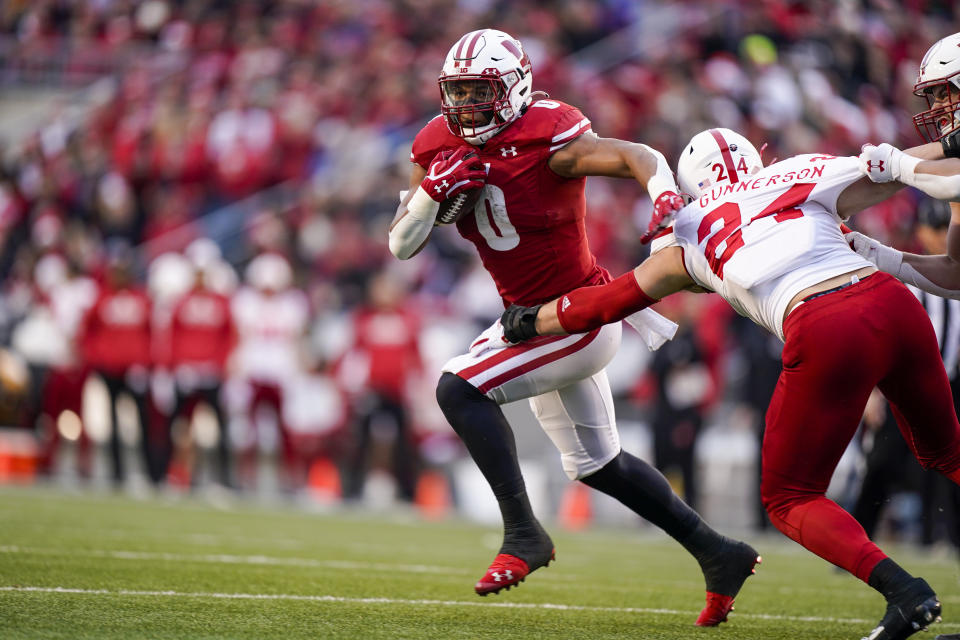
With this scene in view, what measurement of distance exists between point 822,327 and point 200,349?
8.14 metres

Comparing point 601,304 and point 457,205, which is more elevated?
point 457,205

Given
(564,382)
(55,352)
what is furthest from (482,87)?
(55,352)

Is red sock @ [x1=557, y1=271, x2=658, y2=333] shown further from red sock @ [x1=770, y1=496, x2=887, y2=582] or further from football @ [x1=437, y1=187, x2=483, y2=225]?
red sock @ [x1=770, y1=496, x2=887, y2=582]

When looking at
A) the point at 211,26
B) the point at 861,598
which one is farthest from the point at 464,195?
the point at 211,26

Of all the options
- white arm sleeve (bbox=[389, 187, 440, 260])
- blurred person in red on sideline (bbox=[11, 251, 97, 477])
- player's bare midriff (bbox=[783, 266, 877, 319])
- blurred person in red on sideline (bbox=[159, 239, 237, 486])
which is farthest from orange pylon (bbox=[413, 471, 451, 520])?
player's bare midriff (bbox=[783, 266, 877, 319])

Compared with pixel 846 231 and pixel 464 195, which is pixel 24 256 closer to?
pixel 464 195

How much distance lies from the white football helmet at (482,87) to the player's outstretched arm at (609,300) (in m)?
0.71

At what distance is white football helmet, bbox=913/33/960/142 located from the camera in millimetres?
3906

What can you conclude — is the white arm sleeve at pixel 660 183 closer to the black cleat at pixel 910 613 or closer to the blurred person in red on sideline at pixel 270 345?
the black cleat at pixel 910 613

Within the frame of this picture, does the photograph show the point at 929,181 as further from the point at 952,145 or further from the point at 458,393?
the point at 458,393

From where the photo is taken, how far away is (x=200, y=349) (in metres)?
11.0

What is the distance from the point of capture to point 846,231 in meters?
4.05

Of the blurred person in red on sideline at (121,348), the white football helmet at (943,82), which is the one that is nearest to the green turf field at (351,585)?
the white football helmet at (943,82)

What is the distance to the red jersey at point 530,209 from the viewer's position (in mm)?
4477
